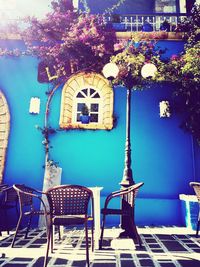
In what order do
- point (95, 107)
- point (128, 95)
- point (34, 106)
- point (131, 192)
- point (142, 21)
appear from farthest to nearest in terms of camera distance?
1. point (142, 21)
2. point (95, 107)
3. point (34, 106)
4. point (128, 95)
5. point (131, 192)

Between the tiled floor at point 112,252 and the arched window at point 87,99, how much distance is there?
3.27 m

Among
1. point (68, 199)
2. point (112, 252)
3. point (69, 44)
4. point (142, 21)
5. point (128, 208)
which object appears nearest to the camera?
point (68, 199)

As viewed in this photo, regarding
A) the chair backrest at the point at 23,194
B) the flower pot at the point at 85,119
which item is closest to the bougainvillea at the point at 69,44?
the flower pot at the point at 85,119

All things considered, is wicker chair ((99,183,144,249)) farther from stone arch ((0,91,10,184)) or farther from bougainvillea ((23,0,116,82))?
bougainvillea ((23,0,116,82))

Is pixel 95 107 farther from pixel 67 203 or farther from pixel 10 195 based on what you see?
pixel 67 203

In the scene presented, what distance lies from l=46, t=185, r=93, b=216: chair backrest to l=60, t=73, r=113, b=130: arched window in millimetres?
4072

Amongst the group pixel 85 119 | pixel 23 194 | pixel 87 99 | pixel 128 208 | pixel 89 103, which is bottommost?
pixel 128 208

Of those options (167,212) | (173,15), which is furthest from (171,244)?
(173,15)

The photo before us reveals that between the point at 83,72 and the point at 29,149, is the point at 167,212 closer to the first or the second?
the point at 29,149

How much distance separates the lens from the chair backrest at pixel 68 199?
300 cm

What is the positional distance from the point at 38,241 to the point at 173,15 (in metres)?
7.82

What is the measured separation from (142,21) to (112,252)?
24.4 feet

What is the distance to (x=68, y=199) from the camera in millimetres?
3029

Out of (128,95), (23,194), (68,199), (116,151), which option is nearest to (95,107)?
(116,151)
